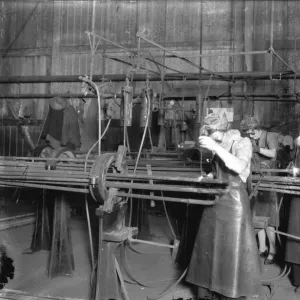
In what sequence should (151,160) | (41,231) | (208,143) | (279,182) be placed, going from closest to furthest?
(208,143) < (279,182) < (151,160) < (41,231)

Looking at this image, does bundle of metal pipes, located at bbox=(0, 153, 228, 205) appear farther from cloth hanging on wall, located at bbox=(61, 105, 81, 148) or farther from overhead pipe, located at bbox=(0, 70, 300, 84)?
overhead pipe, located at bbox=(0, 70, 300, 84)

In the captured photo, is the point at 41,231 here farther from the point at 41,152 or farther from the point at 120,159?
the point at 120,159

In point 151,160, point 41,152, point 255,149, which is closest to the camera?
point 255,149

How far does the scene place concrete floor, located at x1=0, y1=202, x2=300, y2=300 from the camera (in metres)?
4.08

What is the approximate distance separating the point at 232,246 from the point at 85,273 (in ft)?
6.90

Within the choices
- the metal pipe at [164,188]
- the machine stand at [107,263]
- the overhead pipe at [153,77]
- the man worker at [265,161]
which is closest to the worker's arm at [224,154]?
the metal pipe at [164,188]

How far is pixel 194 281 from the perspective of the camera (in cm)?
345

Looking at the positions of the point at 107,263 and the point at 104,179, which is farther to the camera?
the point at 107,263

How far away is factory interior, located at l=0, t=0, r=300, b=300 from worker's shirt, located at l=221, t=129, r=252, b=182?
0.04ft

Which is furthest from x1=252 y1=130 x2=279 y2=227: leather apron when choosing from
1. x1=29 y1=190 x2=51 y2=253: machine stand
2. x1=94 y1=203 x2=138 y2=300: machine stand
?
x1=29 y1=190 x2=51 y2=253: machine stand

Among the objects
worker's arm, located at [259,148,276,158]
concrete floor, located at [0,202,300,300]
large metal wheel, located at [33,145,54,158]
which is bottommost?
concrete floor, located at [0,202,300,300]

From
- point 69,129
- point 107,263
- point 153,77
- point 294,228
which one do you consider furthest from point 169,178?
point 153,77

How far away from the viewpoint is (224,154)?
311 cm

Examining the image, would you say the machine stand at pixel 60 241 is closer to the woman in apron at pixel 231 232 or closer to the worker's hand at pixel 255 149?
the woman in apron at pixel 231 232
